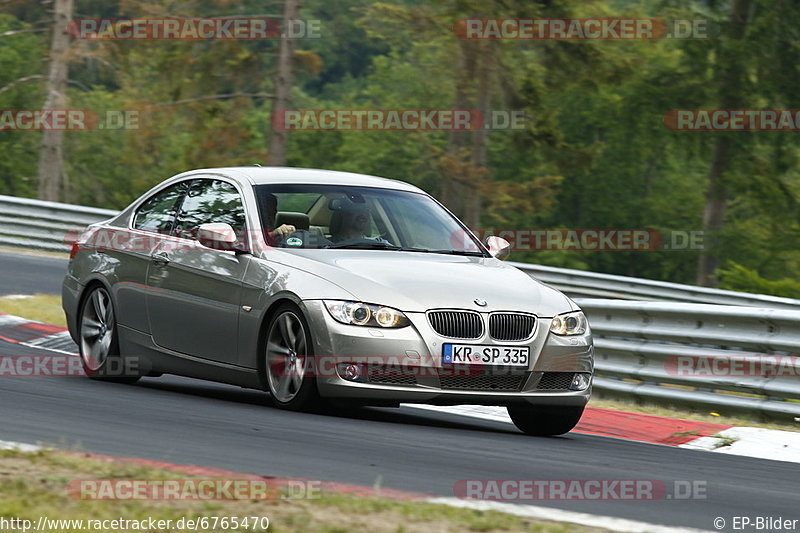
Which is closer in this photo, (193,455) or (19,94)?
(193,455)

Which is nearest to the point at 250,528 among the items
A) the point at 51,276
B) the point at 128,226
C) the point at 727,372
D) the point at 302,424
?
the point at 302,424

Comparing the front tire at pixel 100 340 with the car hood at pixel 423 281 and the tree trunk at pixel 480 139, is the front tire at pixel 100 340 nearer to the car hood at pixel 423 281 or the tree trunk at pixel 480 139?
the car hood at pixel 423 281

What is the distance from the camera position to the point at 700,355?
11266 millimetres

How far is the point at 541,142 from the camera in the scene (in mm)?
40094

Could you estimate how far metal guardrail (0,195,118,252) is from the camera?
81.2ft

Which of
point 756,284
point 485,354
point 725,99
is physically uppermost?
point 725,99

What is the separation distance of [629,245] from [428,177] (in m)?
8.22

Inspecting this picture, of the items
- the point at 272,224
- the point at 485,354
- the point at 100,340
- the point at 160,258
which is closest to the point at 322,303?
the point at 485,354

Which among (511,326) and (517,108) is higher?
(517,108)

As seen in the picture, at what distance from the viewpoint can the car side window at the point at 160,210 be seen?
Result: 33.0 feet

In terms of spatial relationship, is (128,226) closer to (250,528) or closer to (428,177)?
(250,528)

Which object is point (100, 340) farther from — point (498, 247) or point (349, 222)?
point (498, 247)

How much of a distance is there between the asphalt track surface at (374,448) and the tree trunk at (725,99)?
35302 mm

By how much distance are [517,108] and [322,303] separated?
101 ft
